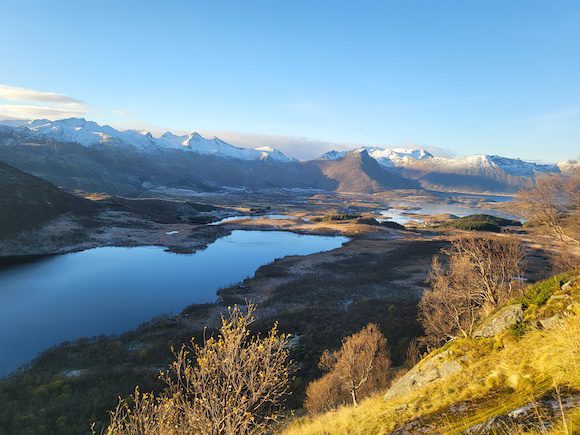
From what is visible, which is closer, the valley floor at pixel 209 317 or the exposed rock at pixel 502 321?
the exposed rock at pixel 502 321

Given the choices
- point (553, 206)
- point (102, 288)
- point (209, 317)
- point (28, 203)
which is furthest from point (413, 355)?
point (28, 203)

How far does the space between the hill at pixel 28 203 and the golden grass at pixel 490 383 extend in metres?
99.9

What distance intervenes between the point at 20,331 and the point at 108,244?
2123 inches

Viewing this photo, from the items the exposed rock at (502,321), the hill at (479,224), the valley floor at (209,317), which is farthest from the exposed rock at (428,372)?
the hill at (479,224)

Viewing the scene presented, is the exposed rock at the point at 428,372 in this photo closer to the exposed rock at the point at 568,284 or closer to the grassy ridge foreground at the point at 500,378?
the grassy ridge foreground at the point at 500,378

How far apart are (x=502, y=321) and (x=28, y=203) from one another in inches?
4575

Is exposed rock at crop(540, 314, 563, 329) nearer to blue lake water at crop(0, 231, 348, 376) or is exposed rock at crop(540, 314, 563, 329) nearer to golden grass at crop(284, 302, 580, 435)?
golden grass at crop(284, 302, 580, 435)

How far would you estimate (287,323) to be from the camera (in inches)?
1734

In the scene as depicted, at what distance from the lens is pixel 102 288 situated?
62188 mm

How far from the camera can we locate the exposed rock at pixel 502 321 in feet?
46.2

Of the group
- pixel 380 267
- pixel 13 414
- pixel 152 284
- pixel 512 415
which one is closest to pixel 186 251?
pixel 152 284

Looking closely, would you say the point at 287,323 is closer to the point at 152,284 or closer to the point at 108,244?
the point at 152,284

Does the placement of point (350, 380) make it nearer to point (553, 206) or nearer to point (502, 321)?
point (502, 321)

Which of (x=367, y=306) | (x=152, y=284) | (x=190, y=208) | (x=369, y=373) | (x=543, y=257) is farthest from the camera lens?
(x=190, y=208)
